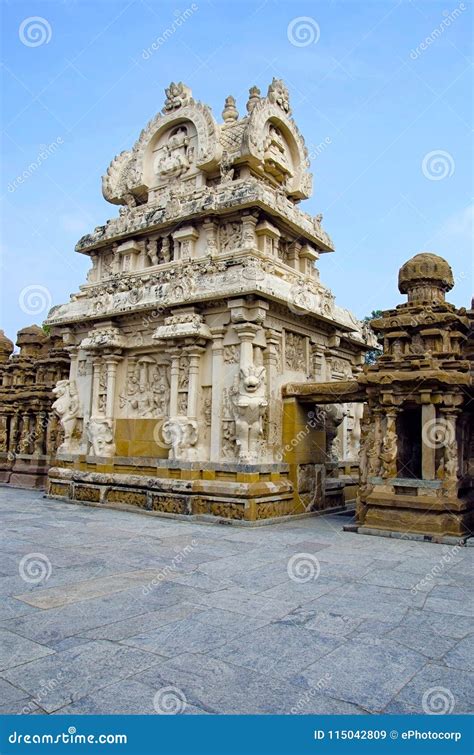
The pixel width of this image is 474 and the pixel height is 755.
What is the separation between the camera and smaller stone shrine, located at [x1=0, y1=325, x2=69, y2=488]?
19.2 m

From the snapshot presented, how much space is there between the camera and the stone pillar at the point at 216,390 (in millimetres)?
12352

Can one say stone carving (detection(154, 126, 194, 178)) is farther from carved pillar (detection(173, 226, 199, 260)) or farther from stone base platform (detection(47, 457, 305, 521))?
stone base platform (detection(47, 457, 305, 521))

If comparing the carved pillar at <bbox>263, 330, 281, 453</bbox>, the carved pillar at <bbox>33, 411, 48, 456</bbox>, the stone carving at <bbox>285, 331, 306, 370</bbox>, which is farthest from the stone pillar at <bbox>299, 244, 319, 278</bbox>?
the carved pillar at <bbox>33, 411, 48, 456</bbox>

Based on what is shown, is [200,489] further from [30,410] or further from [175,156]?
[30,410]

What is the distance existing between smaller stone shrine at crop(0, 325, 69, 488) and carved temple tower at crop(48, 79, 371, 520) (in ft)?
11.7

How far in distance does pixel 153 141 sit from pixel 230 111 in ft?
7.53

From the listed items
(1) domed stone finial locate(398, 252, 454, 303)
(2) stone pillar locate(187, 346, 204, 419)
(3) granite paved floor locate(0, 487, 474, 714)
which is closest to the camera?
(3) granite paved floor locate(0, 487, 474, 714)

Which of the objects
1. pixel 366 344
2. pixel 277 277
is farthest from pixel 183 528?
pixel 366 344

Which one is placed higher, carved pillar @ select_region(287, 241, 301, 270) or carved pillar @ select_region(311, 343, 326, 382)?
carved pillar @ select_region(287, 241, 301, 270)

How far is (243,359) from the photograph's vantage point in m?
11.9

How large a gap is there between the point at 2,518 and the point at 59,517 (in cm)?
110

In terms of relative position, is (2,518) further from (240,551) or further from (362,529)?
(362,529)

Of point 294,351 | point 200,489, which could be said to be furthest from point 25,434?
point 294,351

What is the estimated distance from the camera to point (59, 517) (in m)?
11.8
